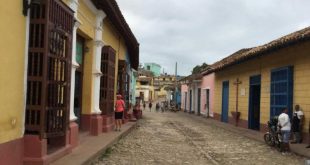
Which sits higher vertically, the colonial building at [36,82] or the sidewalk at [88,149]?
the colonial building at [36,82]

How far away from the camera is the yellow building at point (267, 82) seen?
1576cm

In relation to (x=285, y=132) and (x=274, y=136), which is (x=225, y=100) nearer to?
(x=274, y=136)

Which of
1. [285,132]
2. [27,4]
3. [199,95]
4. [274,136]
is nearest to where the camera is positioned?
[27,4]

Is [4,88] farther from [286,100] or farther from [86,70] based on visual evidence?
[286,100]

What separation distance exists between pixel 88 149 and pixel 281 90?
29.5ft

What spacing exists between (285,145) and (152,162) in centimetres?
438

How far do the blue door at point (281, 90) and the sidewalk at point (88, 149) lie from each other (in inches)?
225

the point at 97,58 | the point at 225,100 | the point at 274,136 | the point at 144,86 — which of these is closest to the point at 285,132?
the point at 274,136

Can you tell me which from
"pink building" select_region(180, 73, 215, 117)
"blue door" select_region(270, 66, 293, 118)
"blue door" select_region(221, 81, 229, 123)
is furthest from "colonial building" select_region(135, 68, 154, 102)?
"blue door" select_region(270, 66, 293, 118)

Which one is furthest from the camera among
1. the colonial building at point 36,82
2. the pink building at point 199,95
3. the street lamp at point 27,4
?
the pink building at point 199,95

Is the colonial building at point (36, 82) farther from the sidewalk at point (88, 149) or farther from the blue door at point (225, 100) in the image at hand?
the blue door at point (225, 100)

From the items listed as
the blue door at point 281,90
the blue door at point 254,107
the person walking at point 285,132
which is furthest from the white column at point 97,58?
the blue door at point 254,107

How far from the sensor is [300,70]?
16.1 meters

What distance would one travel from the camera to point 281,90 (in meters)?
17.9
